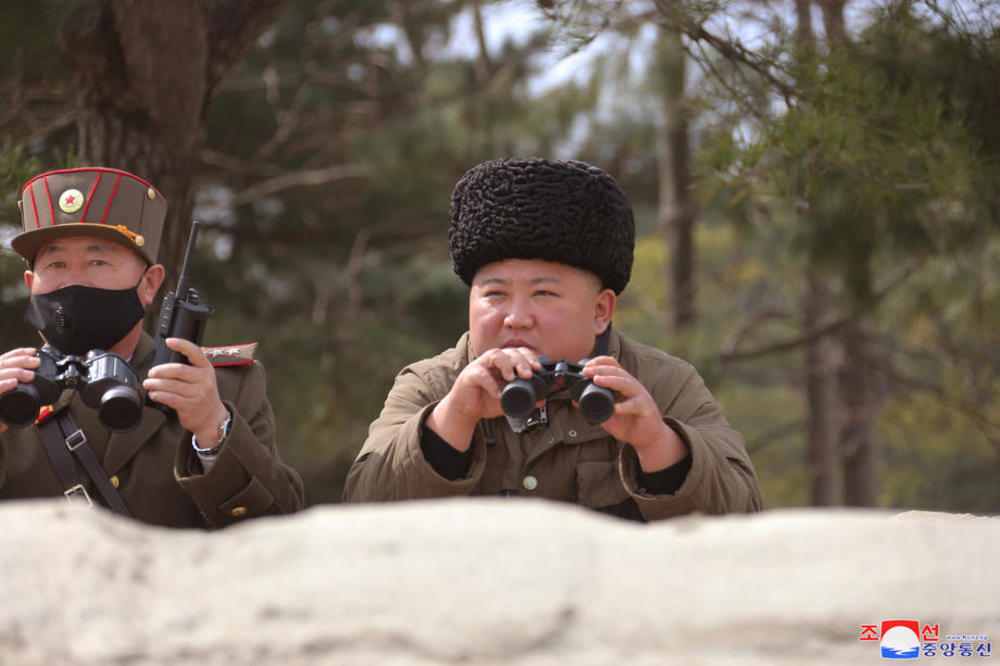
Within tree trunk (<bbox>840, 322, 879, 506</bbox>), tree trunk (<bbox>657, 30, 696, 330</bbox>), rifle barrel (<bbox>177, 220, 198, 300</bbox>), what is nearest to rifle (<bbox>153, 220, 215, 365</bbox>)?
rifle barrel (<bbox>177, 220, 198, 300</bbox>)

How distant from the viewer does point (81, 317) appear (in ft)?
9.31

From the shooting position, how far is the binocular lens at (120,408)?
252 centimetres

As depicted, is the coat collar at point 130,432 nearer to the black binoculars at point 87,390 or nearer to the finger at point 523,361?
the black binoculars at point 87,390

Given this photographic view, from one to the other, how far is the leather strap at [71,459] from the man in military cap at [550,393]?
612 mm

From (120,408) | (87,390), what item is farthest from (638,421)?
(87,390)

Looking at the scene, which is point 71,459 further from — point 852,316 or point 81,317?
point 852,316

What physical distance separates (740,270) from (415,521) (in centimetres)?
1357

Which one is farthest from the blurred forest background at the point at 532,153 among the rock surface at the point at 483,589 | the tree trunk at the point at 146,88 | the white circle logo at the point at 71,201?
the rock surface at the point at 483,589

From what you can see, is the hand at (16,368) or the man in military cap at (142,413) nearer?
the hand at (16,368)

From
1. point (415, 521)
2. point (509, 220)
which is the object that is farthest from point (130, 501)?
point (415, 521)

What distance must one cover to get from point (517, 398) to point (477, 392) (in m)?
0.11

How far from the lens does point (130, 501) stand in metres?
2.92

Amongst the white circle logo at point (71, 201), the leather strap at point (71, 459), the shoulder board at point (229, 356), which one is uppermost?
the white circle logo at point (71, 201)

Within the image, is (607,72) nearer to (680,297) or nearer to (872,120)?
(680,297)
